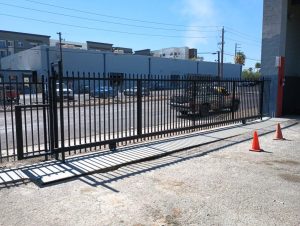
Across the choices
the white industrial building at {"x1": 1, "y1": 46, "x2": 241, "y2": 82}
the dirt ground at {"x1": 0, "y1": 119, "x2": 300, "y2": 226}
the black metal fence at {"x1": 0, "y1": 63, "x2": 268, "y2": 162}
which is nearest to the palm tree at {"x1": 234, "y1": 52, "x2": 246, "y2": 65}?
the white industrial building at {"x1": 1, "y1": 46, "x2": 241, "y2": 82}

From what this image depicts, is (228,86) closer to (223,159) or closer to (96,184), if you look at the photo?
(223,159)

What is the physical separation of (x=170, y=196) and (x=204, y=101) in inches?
293

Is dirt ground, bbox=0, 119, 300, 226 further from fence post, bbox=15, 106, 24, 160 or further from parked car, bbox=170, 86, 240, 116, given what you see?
parked car, bbox=170, 86, 240, 116

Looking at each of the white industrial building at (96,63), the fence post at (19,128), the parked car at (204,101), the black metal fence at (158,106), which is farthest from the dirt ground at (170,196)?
the white industrial building at (96,63)

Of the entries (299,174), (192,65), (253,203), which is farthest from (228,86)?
(192,65)

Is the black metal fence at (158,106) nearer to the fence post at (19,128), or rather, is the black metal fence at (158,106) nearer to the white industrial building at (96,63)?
the fence post at (19,128)

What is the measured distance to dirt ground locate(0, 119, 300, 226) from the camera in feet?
14.1

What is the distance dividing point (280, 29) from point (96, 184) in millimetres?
12990

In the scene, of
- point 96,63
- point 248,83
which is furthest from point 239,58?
point 248,83

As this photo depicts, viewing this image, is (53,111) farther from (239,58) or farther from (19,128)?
(239,58)

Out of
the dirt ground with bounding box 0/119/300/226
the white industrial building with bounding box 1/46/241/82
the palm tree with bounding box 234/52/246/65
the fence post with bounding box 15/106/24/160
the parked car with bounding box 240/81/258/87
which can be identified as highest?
the palm tree with bounding box 234/52/246/65

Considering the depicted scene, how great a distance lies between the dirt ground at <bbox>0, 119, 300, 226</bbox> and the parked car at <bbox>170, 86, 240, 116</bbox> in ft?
14.9

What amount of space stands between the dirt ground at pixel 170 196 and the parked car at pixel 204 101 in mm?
4536

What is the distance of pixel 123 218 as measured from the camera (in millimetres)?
4293
